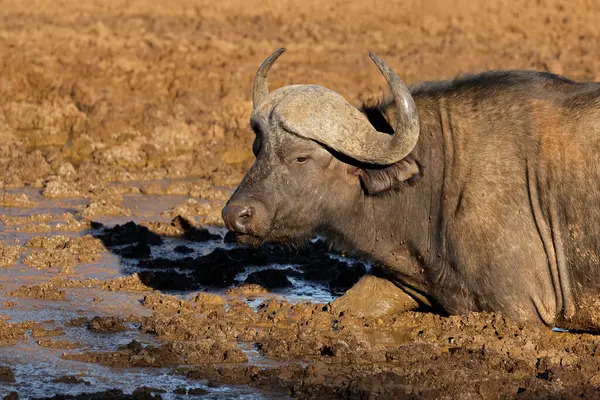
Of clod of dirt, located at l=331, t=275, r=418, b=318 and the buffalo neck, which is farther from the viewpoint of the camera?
clod of dirt, located at l=331, t=275, r=418, b=318

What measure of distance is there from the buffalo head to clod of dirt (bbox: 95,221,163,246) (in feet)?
9.77

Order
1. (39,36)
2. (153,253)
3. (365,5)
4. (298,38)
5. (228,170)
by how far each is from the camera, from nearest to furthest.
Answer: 1. (153,253)
2. (228,170)
3. (39,36)
4. (298,38)
5. (365,5)

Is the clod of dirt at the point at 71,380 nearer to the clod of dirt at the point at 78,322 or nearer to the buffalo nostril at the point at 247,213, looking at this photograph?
the clod of dirt at the point at 78,322

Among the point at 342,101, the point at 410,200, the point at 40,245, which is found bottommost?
the point at 40,245

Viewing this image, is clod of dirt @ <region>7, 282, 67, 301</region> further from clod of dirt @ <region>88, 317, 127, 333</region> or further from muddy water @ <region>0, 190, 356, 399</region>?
clod of dirt @ <region>88, 317, 127, 333</region>

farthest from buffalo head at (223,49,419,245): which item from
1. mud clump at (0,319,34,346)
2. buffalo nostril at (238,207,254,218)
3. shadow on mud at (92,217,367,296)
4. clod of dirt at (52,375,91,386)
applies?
shadow on mud at (92,217,367,296)

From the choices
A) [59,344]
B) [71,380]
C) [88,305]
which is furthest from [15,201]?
[71,380]

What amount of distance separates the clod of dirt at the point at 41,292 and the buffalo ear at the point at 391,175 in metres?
2.53

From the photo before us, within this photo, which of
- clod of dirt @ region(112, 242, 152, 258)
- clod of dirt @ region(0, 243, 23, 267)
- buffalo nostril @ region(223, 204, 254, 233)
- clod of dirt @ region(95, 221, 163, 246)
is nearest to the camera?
buffalo nostril @ region(223, 204, 254, 233)

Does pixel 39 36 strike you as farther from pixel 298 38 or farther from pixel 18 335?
pixel 18 335

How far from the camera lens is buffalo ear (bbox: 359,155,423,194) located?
6566 millimetres

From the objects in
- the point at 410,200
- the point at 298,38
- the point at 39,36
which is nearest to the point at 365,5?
the point at 298,38

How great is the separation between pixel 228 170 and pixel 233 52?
4886 millimetres

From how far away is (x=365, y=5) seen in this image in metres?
21.2
